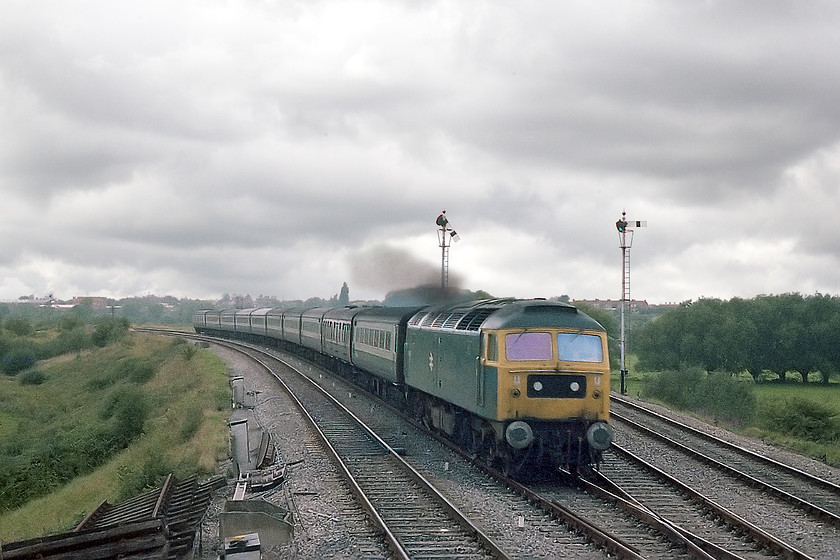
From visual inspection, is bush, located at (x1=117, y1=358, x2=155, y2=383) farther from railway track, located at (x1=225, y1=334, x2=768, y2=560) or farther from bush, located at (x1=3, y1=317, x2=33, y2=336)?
bush, located at (x1=3, y1=317, x2=33, y2=336)

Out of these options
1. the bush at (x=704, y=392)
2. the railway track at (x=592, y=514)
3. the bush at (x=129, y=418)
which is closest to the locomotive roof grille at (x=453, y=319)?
the railway track at (x=592, y=514)

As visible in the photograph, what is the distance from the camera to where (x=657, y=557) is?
10891 mm

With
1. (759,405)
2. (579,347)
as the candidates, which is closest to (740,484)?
(579,347)

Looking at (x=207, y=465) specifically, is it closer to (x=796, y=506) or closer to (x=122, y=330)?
(x=796, y=506)

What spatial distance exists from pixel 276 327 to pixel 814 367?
47.5 m

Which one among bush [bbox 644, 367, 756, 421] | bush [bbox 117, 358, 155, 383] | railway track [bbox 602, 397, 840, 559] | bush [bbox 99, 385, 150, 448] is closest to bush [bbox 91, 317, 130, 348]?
bush [bbox 117, 358, 155, 383]

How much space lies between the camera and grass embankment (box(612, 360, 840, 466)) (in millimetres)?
25991

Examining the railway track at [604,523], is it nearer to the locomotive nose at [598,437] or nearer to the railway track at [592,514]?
the railway track at [592,514]

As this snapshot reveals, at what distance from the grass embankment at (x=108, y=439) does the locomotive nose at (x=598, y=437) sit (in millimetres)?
8358

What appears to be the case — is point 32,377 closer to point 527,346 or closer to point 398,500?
point 398,500

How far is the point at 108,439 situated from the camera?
110 feet

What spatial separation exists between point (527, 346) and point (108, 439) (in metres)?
23.8

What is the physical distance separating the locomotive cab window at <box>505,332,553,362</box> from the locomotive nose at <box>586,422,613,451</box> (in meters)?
1.55

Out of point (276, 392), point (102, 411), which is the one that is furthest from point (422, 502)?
point (102, 411)
